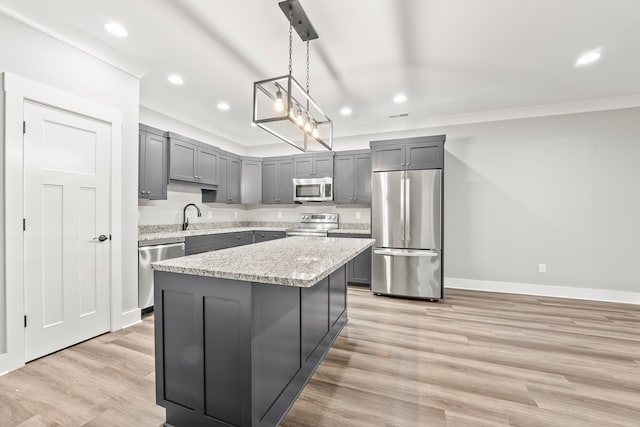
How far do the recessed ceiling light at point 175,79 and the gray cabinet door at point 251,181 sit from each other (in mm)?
2306

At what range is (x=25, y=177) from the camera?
2209 millimetres

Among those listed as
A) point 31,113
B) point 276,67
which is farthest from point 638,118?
point 31,113

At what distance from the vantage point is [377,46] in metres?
2.62

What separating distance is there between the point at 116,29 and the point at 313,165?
338 cm

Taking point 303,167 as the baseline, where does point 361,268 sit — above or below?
below

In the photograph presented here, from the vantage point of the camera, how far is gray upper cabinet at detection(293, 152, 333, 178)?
203 inches

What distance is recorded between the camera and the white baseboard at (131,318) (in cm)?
294

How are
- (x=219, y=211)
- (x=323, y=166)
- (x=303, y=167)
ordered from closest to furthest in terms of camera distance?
(x=323, y=166) < (x=303, y=167) < (x=219, y=211)

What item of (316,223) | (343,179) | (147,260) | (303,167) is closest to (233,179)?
(303,167)

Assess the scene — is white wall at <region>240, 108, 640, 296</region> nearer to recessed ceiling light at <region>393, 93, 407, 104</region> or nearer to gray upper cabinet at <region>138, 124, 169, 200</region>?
recessed ceiling light at <region>393, 93, 407, 104</region>

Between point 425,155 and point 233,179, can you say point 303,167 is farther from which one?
point 425,155

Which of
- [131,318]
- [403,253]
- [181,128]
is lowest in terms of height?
[131,318]

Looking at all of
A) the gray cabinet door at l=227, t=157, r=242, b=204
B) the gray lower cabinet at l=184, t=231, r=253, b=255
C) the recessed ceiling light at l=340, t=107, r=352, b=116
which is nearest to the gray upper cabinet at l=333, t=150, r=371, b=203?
the recessed ceiling light at l=340, t=107, r=352, b=116

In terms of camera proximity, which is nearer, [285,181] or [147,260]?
[147,260]
